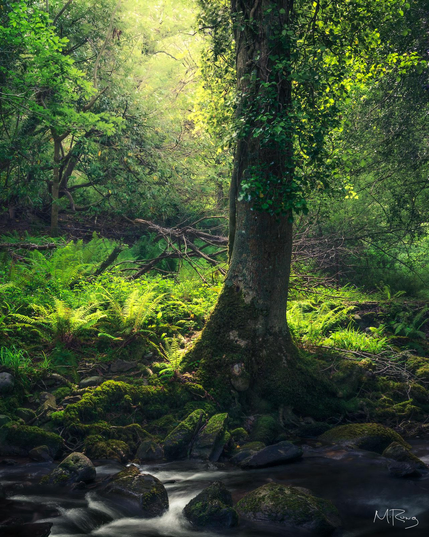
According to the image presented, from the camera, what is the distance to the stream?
180 inches

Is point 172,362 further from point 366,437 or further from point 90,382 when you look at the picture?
point 366,437

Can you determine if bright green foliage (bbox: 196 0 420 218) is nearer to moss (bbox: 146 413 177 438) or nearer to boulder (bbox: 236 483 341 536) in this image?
moss (bbox: 146 413 177 438)

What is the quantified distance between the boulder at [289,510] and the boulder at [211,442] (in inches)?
54.8

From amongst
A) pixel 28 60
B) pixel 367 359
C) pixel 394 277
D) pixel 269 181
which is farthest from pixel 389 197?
pixel 28 60

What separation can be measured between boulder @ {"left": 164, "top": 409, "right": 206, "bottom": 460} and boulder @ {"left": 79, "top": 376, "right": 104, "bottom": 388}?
1.71m

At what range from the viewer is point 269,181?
6973mm

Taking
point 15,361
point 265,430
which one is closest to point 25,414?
point 15,361

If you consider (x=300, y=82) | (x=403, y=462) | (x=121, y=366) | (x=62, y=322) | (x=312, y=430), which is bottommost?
(x=312, y=430)

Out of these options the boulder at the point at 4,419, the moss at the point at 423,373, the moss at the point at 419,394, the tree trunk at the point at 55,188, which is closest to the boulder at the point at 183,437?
the boulder at the point at 4,419

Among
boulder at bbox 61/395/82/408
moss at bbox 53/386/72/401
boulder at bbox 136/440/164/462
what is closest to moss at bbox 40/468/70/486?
boulder at bbox 136/440/164/462

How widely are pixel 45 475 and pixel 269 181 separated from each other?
16.2ft

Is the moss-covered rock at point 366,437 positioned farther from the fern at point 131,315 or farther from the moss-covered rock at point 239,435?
the fern at point 131,315

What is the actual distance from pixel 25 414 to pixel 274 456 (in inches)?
140

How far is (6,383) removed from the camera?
6.98m
